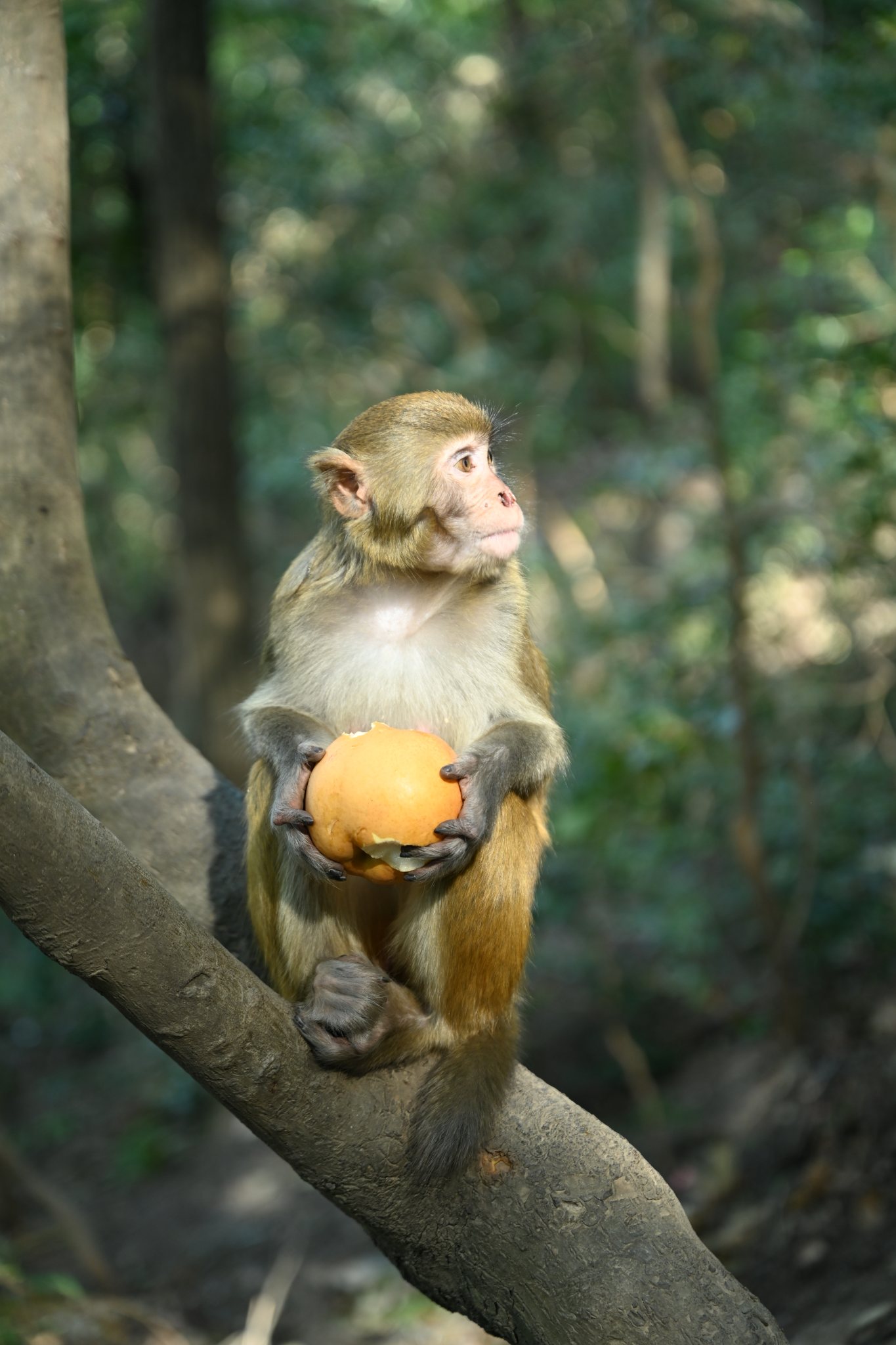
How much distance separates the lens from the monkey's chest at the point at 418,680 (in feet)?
10.5

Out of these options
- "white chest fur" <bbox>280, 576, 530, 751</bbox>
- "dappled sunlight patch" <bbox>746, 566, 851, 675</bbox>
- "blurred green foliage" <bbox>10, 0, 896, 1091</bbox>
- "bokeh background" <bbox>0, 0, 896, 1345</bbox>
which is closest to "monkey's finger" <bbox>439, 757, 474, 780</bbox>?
"white chest fur" <bbox>280, 576, 530, 751</bbox>

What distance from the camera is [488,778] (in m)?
2.78

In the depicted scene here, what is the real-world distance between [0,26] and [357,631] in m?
1.67

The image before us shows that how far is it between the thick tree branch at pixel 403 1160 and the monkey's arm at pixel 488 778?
453 mm

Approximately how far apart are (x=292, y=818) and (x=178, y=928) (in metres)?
0.51

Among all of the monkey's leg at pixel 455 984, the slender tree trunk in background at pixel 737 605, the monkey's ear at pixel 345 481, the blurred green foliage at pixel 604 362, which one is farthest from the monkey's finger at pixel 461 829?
the slender tree trunk in background at pixel 737 605

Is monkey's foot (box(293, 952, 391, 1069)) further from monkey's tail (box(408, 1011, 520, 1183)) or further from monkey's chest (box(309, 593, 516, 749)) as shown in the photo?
monkey's chest (box(309, 593, 516, 749))

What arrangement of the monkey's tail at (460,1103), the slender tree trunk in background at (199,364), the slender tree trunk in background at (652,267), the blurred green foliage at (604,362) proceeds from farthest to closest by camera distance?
the slender tree trunk in background at (652,267) < the slender tree trunk in background at (199,364) < the blurred green foliage at (604,362) < the monkey's tail at (460,1103)

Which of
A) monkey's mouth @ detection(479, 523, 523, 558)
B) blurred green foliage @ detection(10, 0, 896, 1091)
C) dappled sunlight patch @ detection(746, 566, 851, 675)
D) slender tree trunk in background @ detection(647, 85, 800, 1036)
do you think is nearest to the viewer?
monkey's mouth @ detection(479, 523, 523, 558)

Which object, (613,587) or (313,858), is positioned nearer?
(313,858)

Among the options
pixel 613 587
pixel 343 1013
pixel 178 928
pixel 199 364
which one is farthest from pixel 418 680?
pixel 613 587

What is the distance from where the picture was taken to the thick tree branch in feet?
6.92

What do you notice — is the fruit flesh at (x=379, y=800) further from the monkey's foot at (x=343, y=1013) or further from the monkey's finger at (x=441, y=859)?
the monkey's foot at (x=343, y=1013)

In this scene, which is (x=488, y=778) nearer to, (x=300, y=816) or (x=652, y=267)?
(x=300, y=816)
